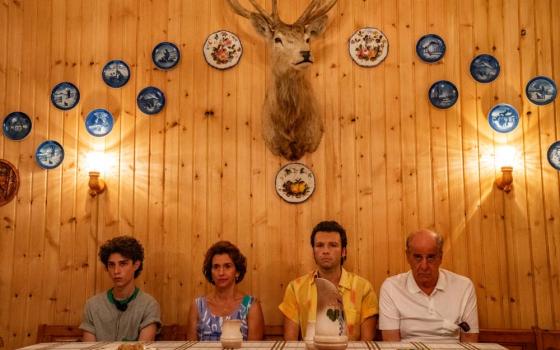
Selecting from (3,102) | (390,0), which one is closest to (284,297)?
(390,0)

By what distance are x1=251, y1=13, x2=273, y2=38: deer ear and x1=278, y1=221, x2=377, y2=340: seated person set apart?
4.08 ft

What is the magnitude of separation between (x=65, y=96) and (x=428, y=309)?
2758 mm

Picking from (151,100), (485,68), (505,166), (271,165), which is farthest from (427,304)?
(151,100)

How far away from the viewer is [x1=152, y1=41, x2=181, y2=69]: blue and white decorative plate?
13.0 ft

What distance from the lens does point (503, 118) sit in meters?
3.76

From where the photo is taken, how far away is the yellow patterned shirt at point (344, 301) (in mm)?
3260

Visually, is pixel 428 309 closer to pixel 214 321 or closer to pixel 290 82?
pixel 214 321

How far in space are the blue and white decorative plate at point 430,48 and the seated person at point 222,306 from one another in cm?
179

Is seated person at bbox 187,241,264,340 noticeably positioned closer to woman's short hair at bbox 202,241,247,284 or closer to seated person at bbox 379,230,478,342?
woman's short hair at bbox 202,241,247,284

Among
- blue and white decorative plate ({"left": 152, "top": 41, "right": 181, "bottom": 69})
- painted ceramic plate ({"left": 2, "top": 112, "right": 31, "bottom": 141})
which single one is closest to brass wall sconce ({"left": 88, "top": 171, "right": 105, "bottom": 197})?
painted ceramic plate ({"left": 2, "top": 112, "right": 31, "bottom": 141})

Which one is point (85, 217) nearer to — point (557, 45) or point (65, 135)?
point (65, 135)

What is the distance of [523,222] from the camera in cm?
370

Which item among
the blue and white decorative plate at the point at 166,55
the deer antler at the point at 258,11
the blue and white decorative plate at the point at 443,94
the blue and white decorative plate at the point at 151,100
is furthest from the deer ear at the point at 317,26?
the blue and white decorative plate at the point at 151,100

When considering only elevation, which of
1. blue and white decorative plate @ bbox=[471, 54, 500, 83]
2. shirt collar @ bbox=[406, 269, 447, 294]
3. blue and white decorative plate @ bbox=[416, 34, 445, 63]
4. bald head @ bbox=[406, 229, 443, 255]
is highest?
blue and white decorative plate @ bbox=[416, 34, 445, 63]
